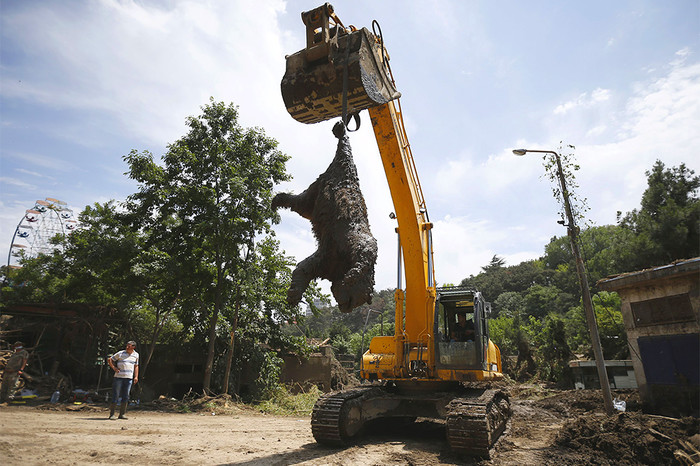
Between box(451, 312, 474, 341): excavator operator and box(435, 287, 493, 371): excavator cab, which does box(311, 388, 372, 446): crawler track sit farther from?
box(451, 312, 474, 341): excavator operator

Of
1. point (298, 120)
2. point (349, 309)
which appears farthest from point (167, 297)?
point (349, 309)

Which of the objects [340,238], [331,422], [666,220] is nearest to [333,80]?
[340,238]

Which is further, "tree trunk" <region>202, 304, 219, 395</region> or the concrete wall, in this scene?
the concrete wall

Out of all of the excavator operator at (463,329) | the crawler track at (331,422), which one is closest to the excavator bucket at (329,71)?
the crawler track at (331,422)

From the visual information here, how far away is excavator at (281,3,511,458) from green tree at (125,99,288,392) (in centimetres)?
681

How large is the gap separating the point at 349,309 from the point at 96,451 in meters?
4.38

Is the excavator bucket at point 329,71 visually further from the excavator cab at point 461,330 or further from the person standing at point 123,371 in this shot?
the person standing at point 123,371

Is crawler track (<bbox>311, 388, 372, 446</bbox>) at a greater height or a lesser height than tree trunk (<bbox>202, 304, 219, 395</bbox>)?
lesser

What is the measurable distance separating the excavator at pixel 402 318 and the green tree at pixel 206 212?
6.81 metres

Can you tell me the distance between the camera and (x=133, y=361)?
862cm

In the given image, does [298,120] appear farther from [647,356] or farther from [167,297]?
[167,297]

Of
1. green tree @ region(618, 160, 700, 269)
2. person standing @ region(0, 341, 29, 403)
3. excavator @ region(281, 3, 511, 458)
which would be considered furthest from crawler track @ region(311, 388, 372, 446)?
green tree @ region(618, 160, 700, 269)

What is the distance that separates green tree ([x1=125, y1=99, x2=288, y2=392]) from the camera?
504 inches

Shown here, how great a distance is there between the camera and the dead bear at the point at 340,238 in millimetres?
3377
